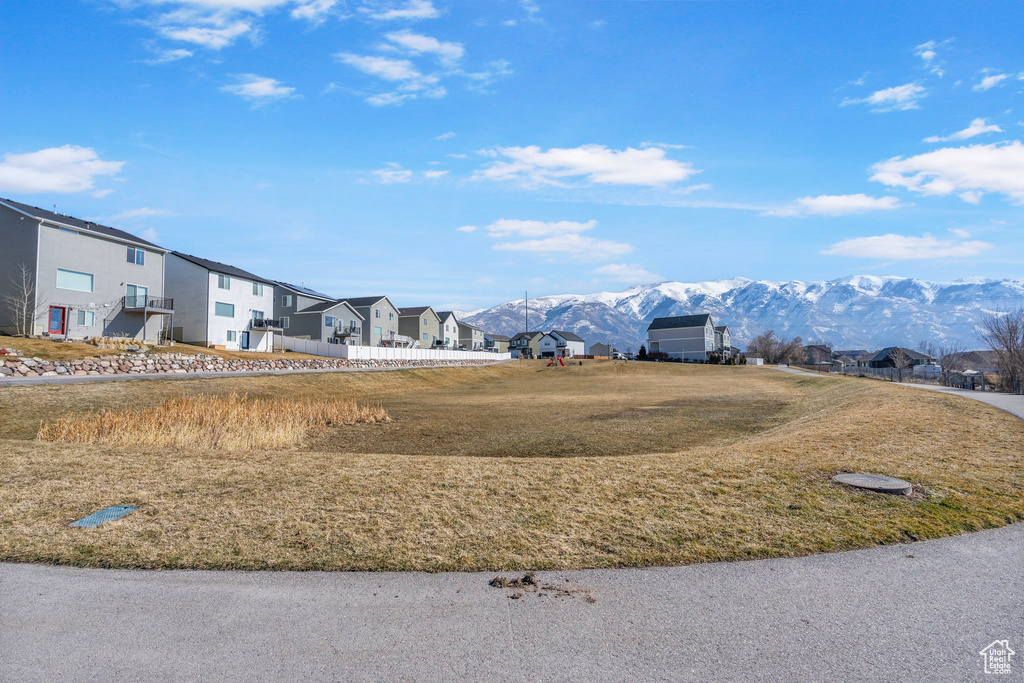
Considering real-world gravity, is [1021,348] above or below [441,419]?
above

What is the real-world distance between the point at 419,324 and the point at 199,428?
3160 inches

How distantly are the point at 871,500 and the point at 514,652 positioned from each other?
226 inches

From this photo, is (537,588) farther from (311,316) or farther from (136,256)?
(311,316)

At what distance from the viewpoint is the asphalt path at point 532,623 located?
13.0ft

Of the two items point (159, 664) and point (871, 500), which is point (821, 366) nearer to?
point (871, 500)

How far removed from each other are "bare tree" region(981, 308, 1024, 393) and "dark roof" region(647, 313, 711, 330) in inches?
2644

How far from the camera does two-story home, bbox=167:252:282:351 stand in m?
52.0

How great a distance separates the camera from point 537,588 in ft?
17.2

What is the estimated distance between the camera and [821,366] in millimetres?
91312

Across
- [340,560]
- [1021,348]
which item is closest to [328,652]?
[340,560]

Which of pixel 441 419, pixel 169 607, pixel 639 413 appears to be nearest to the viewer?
pixel 169 607

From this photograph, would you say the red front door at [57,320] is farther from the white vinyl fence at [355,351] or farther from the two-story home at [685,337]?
the two-story home at [685,337]

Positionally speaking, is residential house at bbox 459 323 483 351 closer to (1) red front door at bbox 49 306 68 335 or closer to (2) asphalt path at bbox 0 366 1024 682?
(1) red front door at bbox 49 306 68 335

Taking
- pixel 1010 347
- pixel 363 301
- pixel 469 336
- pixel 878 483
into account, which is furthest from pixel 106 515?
pixel 469 336
